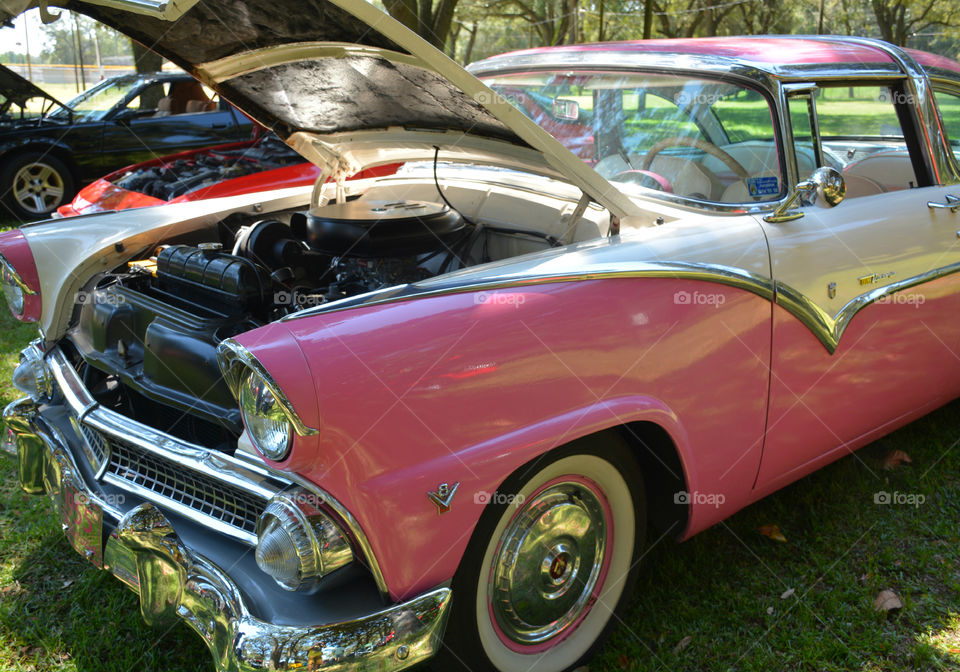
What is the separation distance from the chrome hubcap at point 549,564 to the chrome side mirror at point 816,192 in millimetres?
995

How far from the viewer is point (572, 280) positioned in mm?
1922

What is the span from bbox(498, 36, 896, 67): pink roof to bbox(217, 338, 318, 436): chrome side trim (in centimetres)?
184

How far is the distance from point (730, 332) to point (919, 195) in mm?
1193

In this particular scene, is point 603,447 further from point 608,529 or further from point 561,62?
point 561,62

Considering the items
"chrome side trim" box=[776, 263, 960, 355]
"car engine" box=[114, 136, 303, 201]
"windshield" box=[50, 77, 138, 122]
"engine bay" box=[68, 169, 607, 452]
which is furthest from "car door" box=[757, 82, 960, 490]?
"windshield" box=[50, 77, 138, 122]

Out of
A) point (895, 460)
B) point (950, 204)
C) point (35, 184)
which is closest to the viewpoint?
point (950, 204)

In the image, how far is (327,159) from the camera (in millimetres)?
3076

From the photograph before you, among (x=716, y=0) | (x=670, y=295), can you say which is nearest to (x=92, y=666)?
(x=670, y=295)

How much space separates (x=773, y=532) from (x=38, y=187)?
7927 millimetres

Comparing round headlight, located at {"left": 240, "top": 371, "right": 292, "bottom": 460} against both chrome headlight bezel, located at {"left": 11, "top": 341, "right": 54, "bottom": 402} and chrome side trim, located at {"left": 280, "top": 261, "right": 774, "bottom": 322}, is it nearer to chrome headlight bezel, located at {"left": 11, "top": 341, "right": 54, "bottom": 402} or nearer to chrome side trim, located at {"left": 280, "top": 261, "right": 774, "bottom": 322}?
chrome side trim, located at {"left": 280, "top": 261, "right": 774, "bottom": 322}

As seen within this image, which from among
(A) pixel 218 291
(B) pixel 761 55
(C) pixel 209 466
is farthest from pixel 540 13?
(C) pixel 209 466

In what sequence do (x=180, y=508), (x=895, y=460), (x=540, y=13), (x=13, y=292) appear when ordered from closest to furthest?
1. (x=180, y=508)
2. (x=13, y=292)
3. (x=895, y=460)
4. (x=540, y=13)

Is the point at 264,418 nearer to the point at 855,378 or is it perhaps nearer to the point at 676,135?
the point at 676,135

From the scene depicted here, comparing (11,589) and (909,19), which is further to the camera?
(909,19)
